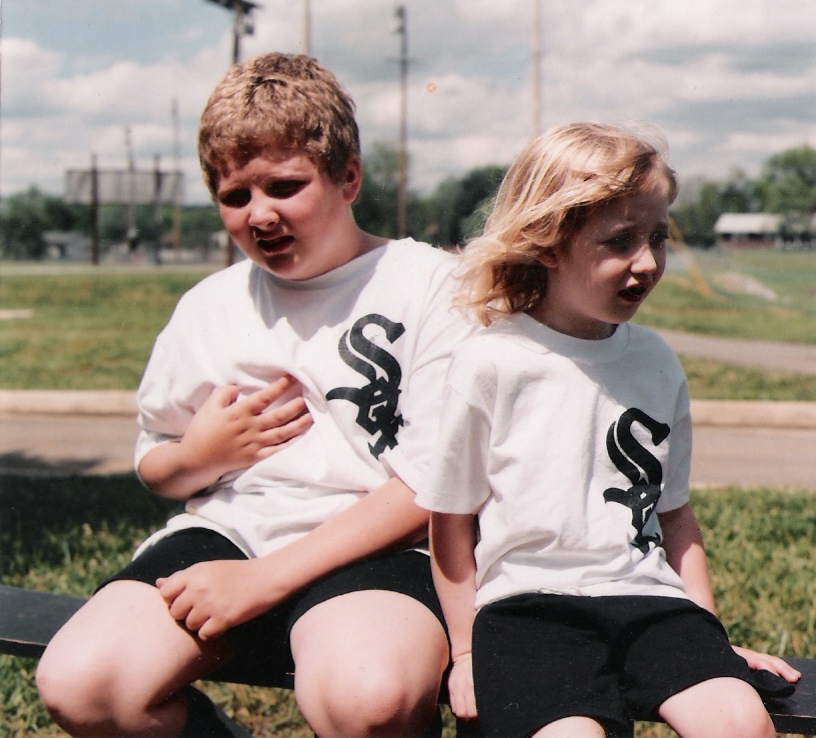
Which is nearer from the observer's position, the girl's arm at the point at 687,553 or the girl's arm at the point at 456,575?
the girl's arm at the point at 456,575

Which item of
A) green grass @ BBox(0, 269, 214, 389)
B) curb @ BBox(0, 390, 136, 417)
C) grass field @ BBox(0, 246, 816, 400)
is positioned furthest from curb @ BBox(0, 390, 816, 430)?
green grass @ BBox(0, 269, 214, 389)

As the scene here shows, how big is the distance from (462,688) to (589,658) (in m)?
0.22

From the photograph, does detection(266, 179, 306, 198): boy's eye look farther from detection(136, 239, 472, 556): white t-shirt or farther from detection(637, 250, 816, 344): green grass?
detection(637, 250, 816, 344): green grass

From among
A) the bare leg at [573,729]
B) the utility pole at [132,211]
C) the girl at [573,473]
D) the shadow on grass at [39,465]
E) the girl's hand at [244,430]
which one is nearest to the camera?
the bare leg at [573,729]

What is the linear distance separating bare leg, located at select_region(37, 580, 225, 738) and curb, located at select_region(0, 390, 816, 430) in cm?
508

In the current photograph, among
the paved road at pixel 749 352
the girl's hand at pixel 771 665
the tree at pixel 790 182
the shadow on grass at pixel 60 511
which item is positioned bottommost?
the tree at pixel 790 182

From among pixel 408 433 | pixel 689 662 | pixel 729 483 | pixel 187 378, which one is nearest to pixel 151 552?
pixel 187 378

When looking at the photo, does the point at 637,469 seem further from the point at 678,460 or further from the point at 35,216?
the point at 35,216

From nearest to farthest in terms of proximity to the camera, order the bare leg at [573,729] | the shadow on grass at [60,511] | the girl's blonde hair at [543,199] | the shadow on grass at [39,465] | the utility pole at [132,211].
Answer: the bare leg at [573,729], the girl's blonde hair at [543,199], the shadow on grass at [60,511], the shadow on grass at [39,465], the utility pole at [132,211]

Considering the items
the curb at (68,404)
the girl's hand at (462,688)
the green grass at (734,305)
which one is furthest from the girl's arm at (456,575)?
the green grass at (734,305)

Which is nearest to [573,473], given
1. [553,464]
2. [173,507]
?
[553,464]

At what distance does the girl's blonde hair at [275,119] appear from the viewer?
203 cm

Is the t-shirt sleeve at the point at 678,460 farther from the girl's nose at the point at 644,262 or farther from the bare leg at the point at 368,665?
the bare leg at the point at 368,665

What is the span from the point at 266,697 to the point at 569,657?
1.43m
